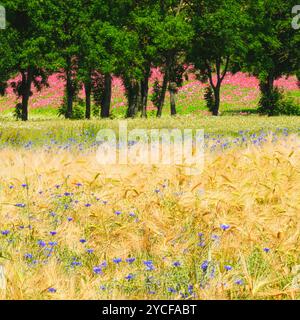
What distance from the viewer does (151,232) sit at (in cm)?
496

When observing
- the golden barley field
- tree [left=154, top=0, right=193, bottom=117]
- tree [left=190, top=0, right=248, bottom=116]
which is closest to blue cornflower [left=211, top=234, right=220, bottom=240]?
the golden barley field

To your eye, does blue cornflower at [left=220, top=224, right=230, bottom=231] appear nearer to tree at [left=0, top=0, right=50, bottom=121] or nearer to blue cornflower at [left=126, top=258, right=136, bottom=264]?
blue cornflower at [left=126, top=258, right=136, bottom=264]

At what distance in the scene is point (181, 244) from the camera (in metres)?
4.66

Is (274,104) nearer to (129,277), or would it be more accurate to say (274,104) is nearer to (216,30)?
(216,30)

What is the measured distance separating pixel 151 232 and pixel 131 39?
1421 inches

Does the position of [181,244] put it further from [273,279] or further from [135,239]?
[273,279]

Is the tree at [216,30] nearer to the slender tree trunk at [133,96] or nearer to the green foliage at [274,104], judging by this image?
the green foliage at [274,104]

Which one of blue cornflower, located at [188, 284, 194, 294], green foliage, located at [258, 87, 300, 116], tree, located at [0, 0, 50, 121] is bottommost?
blue cornflower, located at [188, 284, 194, 294]

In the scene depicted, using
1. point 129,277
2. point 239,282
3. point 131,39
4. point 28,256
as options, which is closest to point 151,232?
point 28,256

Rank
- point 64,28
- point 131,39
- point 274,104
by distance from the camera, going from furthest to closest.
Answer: point 274,104
point 64,28
point 131,39

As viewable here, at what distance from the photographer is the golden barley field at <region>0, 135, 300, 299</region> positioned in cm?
368

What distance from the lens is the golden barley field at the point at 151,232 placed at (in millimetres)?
3676

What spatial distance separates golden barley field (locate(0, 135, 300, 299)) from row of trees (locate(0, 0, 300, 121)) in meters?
32.4
